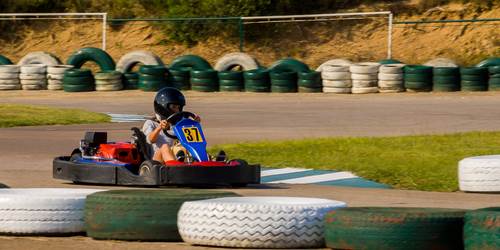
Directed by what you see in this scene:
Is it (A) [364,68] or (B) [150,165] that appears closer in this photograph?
(B) [150,165]

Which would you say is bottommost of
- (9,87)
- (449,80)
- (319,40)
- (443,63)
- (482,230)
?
(9,87)

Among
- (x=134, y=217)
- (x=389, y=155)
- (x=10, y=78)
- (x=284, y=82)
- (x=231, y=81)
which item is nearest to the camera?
(x=134, y=217)

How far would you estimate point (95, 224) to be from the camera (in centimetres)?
734

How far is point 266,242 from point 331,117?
13.4 meters

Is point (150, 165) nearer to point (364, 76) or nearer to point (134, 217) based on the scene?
A: point (134, 217)

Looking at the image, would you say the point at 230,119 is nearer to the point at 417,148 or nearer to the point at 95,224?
the point at 417,148

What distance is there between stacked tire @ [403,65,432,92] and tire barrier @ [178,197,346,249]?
17955mm

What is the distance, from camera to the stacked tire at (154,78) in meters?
25.9

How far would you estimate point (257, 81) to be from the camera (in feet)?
83.8

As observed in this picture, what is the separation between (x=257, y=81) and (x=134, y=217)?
1838 cm

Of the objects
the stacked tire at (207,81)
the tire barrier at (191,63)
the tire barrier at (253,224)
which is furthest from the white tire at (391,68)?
the tire barrier at (253,224)

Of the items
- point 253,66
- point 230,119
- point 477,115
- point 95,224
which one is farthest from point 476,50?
point 95,224

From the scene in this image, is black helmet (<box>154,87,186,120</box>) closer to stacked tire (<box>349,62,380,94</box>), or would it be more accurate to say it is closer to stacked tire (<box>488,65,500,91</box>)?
stacked tire (<box>488,65,500,91</box>)

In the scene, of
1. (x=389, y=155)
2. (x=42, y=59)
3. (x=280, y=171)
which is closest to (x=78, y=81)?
(x=42, y=59)
